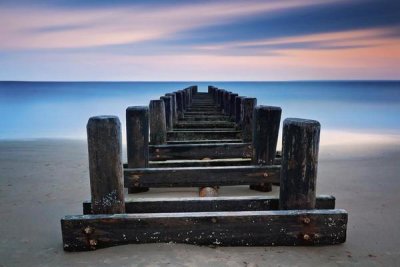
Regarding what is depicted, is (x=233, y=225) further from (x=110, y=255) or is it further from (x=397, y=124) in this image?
(x=397, y=124)

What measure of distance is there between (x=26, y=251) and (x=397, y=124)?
78.2ft

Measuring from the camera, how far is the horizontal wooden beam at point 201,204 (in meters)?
3.13

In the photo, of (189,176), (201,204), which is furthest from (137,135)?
(201,204)

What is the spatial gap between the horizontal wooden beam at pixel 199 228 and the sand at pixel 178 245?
62mm

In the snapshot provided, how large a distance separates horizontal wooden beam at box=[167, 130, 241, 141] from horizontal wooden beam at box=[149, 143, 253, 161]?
4.34 ft

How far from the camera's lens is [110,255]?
279cm

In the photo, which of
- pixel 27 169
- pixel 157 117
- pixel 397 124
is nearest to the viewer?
pixel 157 117

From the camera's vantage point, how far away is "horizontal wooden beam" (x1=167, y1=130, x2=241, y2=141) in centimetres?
667

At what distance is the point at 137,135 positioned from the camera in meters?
4.50

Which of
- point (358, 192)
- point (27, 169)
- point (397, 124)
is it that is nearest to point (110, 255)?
point (358, 192)

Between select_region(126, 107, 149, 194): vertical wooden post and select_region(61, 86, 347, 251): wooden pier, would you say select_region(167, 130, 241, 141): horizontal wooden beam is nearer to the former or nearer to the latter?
select_region(126, 107, 149, 194): vertical wooden post

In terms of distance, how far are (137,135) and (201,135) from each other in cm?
229

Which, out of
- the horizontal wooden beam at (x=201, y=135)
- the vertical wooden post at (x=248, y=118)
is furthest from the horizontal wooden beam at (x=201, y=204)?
the horizontal wooden beam at (x=201, y=135)

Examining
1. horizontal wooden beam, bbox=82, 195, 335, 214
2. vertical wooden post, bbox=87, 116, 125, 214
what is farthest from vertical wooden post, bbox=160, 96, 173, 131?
vertical wooden post, bbox=87, 116, 125, 214
